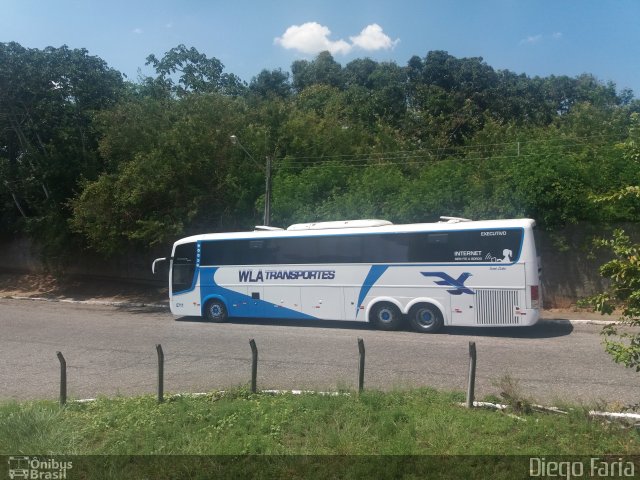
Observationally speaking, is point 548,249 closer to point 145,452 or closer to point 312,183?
point 312,183

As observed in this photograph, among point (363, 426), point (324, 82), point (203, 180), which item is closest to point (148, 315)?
point (203, 180)

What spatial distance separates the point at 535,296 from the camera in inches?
590

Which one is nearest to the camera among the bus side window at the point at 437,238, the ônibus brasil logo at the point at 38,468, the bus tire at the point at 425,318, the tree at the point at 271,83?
the ônibus brasil logo at the point at 38,468

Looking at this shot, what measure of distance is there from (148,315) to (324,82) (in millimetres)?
31632

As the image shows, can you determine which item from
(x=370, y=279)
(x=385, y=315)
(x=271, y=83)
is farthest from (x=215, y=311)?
(x=271, y=83)

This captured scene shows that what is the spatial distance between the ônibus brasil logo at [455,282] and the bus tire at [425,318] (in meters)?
0.72

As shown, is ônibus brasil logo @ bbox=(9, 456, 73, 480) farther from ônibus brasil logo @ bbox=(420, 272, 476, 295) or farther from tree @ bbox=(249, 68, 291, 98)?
tree @ bbox=(249, 68, 291, 98)

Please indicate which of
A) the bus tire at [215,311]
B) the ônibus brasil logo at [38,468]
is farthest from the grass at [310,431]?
the bus tire at [215,311]

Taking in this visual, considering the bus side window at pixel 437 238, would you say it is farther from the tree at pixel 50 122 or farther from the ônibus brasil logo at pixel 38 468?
the tree at pixel 50 122

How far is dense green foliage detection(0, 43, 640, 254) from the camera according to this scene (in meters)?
20.7

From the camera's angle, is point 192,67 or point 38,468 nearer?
point 38,468

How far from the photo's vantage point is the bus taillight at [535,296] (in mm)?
14883

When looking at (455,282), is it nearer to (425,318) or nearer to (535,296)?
(425,318)

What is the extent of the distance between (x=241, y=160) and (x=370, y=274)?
10805 mm
